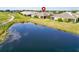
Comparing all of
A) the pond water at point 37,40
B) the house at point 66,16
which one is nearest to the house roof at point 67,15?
the house at point 66,16

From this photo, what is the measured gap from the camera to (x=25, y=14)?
71.7 inches

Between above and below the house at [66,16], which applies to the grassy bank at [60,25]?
below

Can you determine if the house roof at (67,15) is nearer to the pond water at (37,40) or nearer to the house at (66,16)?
the house at (66,16)

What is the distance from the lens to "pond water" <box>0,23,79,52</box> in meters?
1.76

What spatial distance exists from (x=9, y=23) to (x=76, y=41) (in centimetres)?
58

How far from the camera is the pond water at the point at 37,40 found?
1.76m

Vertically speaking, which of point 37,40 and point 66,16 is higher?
point 66,16

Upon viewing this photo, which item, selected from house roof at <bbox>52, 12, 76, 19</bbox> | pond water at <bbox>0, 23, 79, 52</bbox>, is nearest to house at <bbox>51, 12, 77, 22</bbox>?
house roof at <bbox>52, 12, 76, 19</bbox>

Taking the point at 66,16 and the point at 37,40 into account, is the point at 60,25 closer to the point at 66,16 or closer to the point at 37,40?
the point at 66,16

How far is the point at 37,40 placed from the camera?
1781 millimetres

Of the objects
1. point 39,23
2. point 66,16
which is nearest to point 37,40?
point 39,23

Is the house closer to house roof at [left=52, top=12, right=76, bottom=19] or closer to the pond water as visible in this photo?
house roof at [left=52, top=12, right=76, bottom=19]
